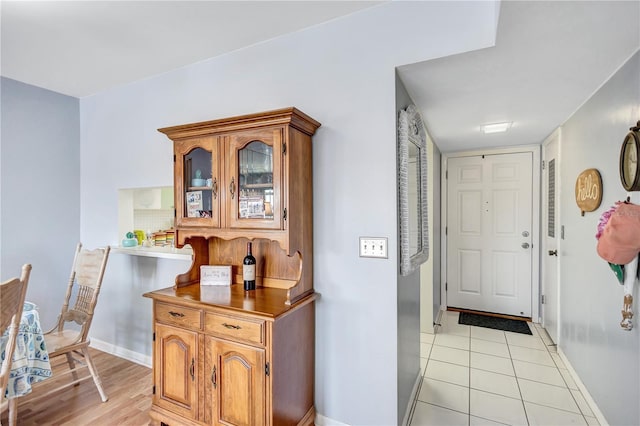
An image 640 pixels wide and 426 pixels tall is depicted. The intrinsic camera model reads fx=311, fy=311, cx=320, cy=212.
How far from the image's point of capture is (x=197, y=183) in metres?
1.98

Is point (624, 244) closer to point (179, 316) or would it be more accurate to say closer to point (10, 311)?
point (179, 316)

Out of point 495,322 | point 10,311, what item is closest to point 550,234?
point 495,322

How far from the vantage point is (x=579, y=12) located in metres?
1.27

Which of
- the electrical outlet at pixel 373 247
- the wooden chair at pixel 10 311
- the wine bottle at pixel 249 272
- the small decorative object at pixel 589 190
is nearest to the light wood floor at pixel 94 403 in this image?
the wooden chair at pixel 10 311

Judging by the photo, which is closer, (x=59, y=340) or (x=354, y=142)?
(x=354, y=142)

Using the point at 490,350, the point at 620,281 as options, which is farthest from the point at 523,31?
the point at 490,350

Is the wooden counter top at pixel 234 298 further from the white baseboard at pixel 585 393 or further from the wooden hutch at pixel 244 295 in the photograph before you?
the white baseboard at pixel 585 393

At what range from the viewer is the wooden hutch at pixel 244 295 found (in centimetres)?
161

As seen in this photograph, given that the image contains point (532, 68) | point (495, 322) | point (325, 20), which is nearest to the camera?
point (532, 68)

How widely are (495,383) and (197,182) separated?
2650mm

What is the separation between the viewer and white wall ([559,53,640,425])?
1.62 meters

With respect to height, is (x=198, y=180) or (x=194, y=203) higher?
(x=198, y=180)

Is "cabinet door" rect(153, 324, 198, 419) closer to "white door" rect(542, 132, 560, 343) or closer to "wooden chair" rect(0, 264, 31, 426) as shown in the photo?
"wooden chair" rect(0, 264, 31, 426)

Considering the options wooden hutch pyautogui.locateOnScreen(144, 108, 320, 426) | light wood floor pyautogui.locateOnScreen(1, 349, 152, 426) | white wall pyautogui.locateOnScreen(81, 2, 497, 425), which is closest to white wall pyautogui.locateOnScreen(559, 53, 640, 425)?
white wall pyautogui.locateOnScreen(81, 2, 497, 425)
